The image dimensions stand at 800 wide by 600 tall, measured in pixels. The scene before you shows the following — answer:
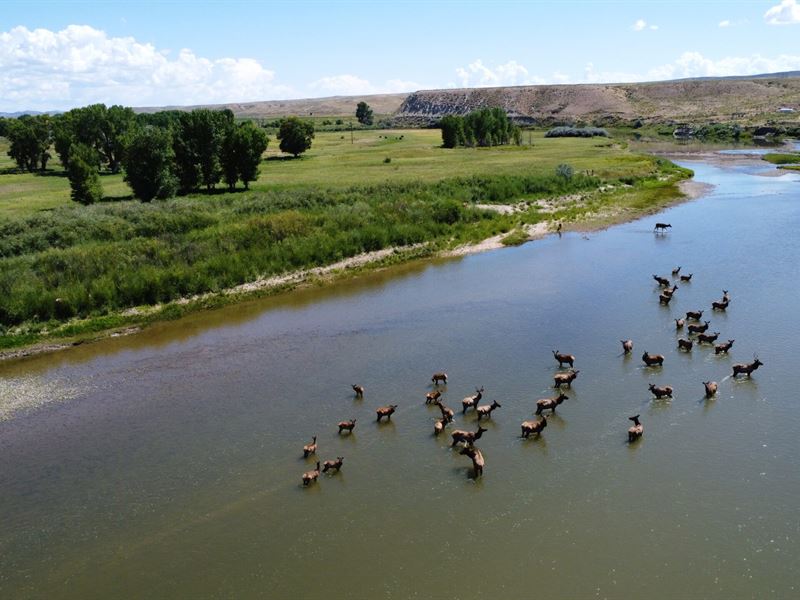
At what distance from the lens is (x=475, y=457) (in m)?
19.6

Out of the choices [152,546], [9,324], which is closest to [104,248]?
[9,324]

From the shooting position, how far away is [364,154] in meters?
112

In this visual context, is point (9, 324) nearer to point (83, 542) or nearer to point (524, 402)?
point (83, 542)

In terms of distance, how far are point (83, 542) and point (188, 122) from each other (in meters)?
60.7

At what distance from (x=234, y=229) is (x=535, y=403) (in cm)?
2985

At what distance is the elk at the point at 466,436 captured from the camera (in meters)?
20.8

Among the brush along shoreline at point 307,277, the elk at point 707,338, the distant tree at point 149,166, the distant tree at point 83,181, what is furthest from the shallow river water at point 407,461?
the distant tree at point 83,181

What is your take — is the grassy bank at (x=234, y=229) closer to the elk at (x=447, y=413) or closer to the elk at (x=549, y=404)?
the elk at (x=447, y=413)

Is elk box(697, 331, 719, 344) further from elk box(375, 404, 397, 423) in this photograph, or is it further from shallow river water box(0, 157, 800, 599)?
elk box(375, 404, 397, 423)

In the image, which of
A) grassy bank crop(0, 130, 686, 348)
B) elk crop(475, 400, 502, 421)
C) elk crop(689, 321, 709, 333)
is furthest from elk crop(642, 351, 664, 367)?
grassy bank crop(0, 130, 686, 348)

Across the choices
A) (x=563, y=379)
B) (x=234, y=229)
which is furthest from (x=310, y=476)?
(x=234, y=229)

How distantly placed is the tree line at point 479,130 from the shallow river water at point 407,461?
92.2 m

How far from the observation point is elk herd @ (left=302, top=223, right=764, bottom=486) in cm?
2030

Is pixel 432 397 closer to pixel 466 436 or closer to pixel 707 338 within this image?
pixel 466 436
